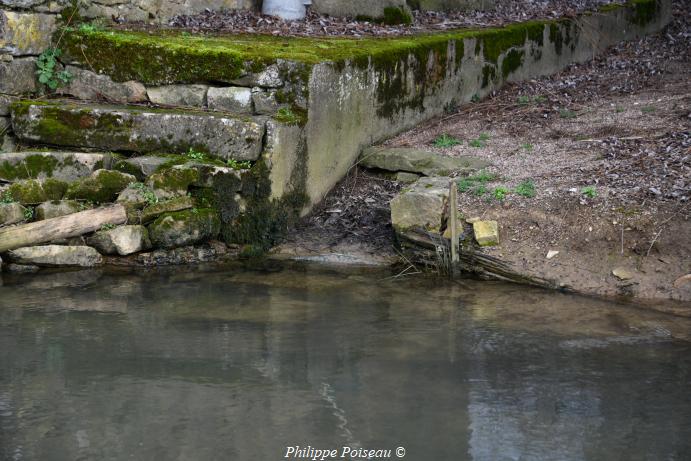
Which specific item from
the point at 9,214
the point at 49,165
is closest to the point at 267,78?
the point at 49,165

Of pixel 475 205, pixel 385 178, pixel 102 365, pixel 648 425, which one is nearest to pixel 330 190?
pixel 385 178

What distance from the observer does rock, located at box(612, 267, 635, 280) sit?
6.30 m

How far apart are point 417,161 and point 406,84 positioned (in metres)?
1.06

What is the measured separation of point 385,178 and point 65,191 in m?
2.86

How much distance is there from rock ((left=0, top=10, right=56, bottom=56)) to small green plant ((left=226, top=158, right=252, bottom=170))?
2.03m

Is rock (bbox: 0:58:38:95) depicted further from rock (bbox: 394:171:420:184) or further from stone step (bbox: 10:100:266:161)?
rock (bbox: 394:171:420:184)

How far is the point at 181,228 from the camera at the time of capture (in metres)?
6.88

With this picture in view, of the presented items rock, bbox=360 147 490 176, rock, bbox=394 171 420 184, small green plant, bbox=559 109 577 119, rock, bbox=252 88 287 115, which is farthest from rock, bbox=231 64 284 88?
small green plant, bbox=559 109 577 119

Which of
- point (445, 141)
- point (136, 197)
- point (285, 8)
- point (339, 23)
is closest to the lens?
point (136, 197)

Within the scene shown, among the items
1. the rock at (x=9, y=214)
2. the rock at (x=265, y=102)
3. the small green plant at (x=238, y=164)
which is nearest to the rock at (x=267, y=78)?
the rock at (x=265, y=102)

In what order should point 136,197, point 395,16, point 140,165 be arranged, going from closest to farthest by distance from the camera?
1. point 136,197
2. point 140,165
3. point 395,16

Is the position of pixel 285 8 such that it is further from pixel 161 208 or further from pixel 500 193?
pixel 500 193

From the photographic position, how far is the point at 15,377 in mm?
4668

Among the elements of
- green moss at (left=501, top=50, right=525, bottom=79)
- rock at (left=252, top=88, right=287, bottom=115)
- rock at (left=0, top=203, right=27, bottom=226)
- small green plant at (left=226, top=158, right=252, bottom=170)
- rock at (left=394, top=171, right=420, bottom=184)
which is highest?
green moss at (left=501, top=50, right=525, bottom=79)
